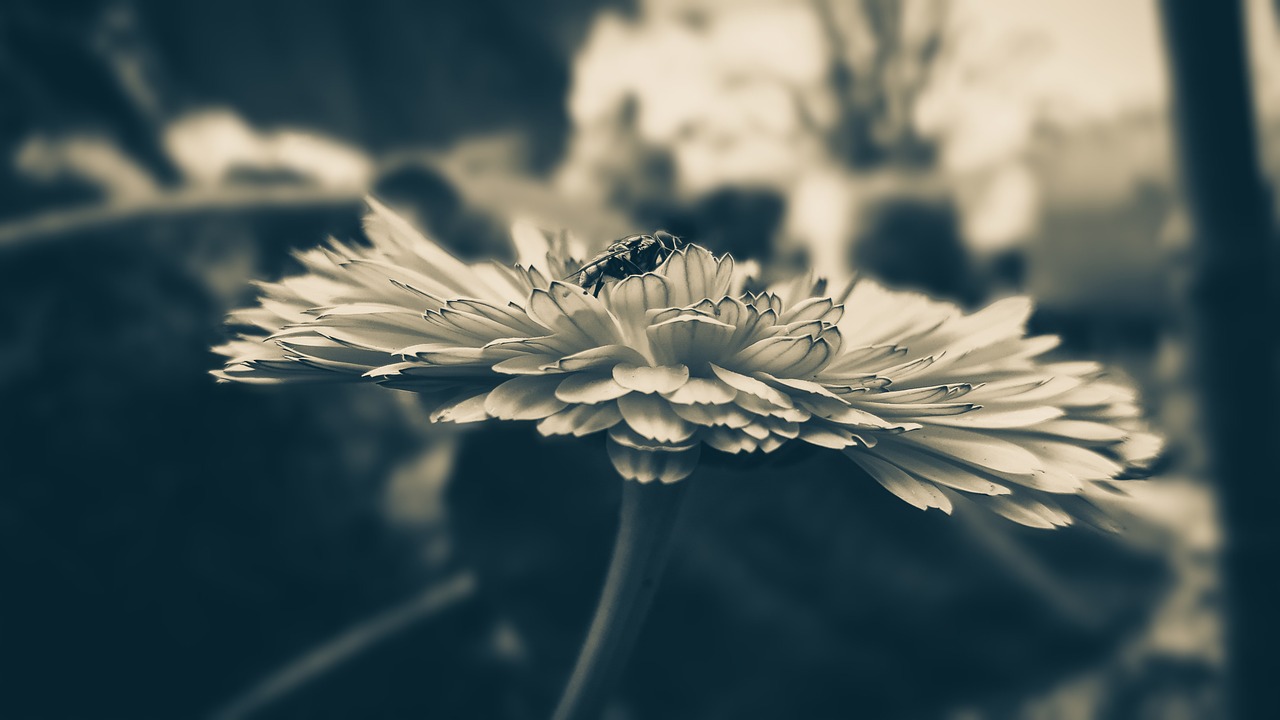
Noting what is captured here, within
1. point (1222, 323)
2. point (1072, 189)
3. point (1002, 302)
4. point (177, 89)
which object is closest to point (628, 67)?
point (177, 89)

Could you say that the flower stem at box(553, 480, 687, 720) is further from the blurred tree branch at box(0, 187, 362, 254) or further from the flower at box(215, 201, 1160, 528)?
the blurred tree branch at box(0, 187, 362, 254)

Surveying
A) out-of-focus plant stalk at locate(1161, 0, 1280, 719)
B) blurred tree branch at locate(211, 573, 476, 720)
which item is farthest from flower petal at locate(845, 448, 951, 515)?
blurred tree branch at locate(211, 573, 476, 720)

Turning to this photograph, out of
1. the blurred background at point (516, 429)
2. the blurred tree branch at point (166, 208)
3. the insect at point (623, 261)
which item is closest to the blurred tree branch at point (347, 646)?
the blurred background at point (516, 429)

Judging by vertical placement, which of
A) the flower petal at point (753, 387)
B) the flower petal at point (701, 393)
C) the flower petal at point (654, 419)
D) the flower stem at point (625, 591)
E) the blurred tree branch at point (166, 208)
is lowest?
the flower stem at point (625, 591)

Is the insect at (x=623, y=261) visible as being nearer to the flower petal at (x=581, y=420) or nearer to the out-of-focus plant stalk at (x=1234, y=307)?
the flower petal at (x=581, y=420)

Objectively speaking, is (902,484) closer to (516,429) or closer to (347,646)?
(516,429)

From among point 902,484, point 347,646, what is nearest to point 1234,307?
point 902,484
